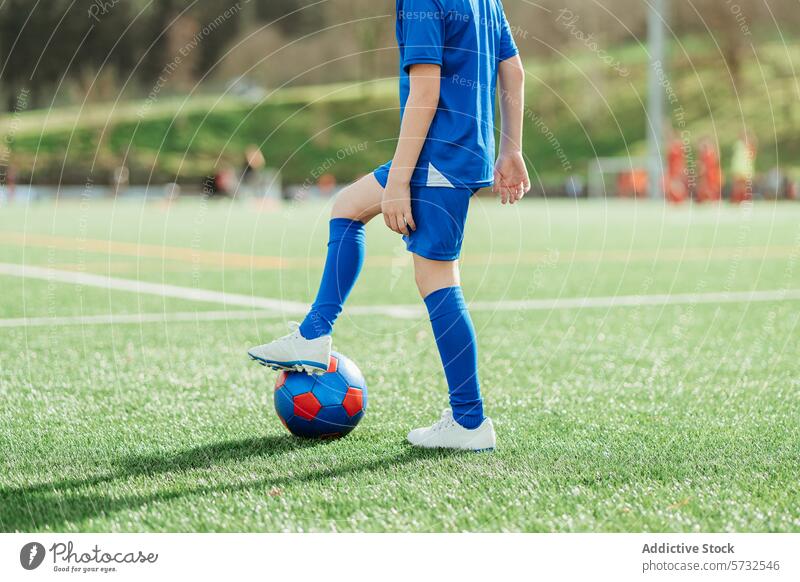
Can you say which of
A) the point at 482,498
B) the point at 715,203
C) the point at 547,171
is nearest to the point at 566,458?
the point at 482,498

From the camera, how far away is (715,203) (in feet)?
105

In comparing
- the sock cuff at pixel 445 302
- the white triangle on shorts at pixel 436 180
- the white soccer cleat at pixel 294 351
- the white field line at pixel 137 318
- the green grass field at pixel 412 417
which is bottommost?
the white field line at pixel 137 318

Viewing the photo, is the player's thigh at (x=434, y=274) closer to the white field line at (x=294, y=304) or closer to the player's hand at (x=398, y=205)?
the player's hand at (x=398, y=205)

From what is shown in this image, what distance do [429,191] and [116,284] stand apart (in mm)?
6959

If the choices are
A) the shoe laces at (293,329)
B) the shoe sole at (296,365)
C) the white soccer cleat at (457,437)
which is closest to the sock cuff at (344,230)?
the shoe laces at (293,329)

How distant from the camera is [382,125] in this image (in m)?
55.5

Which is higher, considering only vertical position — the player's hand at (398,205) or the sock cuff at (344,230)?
the player's hand at (398,205)

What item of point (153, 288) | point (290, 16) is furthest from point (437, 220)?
point (290, 16)

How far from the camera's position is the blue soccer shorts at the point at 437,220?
3.77 m

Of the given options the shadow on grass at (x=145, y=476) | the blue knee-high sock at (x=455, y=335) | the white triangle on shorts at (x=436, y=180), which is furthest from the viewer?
the blue knee-high sock at (x=455, y=335)

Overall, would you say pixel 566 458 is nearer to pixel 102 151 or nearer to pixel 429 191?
pixel 429 191

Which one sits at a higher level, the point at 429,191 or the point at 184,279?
the point at 429,191

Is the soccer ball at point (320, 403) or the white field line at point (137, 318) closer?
the soccer ball at point (320, 403)

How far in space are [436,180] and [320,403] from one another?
3.28 ft
